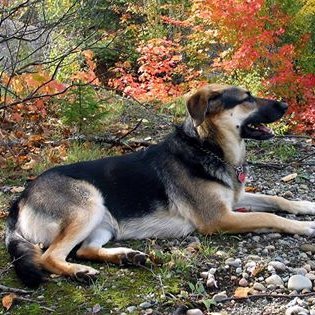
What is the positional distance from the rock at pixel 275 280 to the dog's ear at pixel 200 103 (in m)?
1.29

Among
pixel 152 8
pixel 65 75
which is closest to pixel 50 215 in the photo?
pixel 65 75

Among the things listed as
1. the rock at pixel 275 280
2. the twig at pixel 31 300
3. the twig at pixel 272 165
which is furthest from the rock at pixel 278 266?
the twig at pixel 272 165

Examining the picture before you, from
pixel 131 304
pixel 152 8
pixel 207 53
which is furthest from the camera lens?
pixel 152 8

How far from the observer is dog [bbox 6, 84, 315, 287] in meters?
3.68

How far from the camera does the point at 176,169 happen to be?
4.07 m

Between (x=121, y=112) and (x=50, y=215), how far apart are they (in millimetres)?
4400

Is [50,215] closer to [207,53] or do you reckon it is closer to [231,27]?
[231,27]

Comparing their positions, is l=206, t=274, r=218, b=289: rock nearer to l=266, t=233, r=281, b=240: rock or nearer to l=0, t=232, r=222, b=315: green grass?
l=0, t=232, r=222, b=315: green grass

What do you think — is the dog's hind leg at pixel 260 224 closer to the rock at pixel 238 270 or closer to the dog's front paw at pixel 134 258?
the rock at pixel 238 270

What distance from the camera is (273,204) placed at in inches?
171

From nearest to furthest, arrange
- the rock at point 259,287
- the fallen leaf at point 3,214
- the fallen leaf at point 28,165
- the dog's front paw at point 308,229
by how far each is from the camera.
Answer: the rock at point 259,287, the dog's front paw at point 308,229, the fallen leaf at point 3,214, the fallen leaf at point 28,165

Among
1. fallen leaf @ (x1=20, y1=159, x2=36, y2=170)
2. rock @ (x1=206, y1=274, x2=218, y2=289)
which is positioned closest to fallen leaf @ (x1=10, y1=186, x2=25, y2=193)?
fallen leaf @ (x1=20, y1=159, x2=36, y2=170)

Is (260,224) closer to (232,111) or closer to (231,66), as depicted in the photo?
(232,111)

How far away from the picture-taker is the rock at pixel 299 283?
3.07 m
